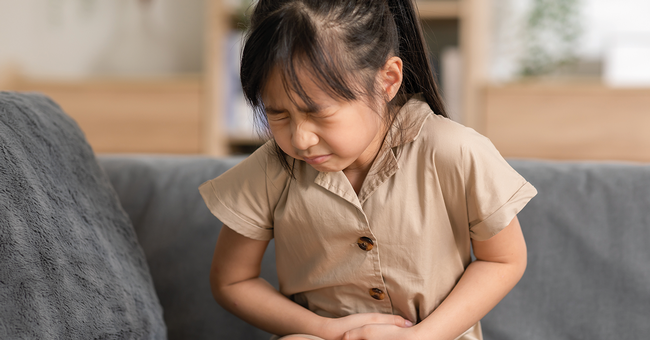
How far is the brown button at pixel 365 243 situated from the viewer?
639 millimetres

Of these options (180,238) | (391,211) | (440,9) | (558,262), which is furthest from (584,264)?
(440,9)

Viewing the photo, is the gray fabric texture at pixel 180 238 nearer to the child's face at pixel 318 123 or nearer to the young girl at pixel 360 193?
the young girl at pixel 360 193

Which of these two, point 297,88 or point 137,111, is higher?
point 297,88

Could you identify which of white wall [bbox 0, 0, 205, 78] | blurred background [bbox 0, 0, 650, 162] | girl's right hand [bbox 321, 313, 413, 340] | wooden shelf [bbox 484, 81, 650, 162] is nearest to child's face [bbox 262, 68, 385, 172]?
girl's right hand [bbox 321, 313, 413, 340]

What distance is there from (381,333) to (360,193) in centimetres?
17

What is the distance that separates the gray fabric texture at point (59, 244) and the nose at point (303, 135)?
0.30 metres

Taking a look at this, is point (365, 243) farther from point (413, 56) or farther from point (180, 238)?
point (180, 238)

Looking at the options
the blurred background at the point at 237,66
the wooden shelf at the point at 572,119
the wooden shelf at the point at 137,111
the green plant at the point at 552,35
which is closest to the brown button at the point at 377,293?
the blurred background at the point at 237,66

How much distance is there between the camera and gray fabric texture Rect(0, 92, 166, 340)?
0.57 meters

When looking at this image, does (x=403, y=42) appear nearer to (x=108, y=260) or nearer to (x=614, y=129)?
(x=108, y=260)

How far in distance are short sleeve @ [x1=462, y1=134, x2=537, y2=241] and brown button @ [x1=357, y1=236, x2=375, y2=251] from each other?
128mm

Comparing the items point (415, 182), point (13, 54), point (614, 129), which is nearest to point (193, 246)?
point (415, 182)

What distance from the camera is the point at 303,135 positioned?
0.55 m

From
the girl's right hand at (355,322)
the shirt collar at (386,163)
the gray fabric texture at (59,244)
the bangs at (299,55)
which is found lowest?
the girl's right hand at (355,322)
